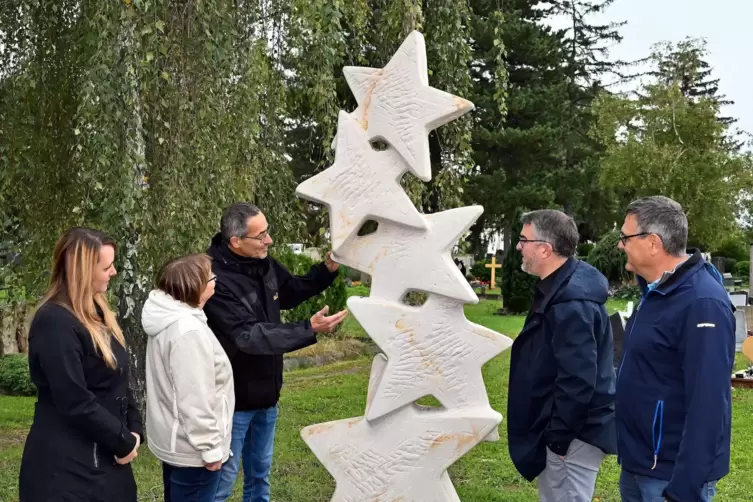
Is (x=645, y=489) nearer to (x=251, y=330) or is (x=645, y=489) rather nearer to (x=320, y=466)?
(x=251, y=330)

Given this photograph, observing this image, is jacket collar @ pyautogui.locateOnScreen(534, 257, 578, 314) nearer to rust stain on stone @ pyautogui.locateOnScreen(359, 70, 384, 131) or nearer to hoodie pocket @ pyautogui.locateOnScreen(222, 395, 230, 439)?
rust stain on stone @ pyautogui.locateOnScreen(359, 70, 384, 131)

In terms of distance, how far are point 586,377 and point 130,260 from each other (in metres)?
2.98

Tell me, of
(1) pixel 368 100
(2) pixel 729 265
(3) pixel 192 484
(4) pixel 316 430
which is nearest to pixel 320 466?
(4) pixel 316 430

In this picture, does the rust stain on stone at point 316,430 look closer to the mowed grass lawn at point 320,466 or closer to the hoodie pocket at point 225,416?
the hoodie pocket at point 225,416

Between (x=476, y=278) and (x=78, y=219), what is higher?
(x=78, y=219)

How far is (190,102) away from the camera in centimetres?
455

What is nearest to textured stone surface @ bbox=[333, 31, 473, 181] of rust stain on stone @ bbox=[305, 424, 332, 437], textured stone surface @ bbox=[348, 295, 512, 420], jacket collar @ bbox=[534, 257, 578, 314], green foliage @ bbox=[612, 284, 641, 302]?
textured stone surface @ bbox=[348, 295, 512, 420]

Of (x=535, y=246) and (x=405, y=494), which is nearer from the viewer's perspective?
(x=535, y=246)

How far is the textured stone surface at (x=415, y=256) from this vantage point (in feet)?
10.5

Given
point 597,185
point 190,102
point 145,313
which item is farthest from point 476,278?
point 145,313

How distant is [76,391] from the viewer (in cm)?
235

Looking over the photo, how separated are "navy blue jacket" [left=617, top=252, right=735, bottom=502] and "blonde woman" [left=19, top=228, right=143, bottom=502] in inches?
68.0

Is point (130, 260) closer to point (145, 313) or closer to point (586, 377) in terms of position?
point (145, 313)

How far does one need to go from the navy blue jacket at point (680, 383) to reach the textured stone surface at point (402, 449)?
0.82 metres
